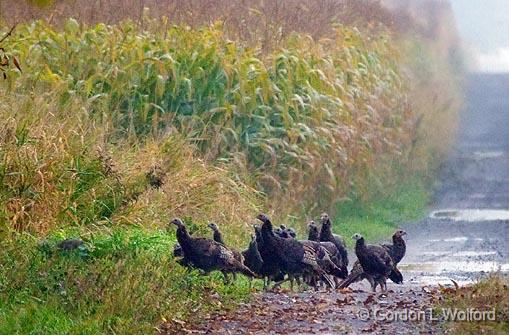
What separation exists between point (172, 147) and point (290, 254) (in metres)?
3.46

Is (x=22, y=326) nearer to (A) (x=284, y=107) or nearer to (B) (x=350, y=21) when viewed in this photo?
(A) (x=284, y=107)

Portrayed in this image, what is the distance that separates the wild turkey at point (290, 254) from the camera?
11.7m

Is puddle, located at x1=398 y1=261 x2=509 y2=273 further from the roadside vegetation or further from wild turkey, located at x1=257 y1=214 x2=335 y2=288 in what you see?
wild turkey, located at x1=257 y1=214 x2=335 y2=288

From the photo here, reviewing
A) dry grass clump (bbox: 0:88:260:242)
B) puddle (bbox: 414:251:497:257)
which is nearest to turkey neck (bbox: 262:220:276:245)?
dry grass clump (bbox: 0:88:260:242)

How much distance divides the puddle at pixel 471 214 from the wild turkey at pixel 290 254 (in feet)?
26.0

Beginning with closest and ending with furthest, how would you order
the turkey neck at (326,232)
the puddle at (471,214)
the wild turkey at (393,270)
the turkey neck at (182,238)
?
the turkey neck at (182,238), the wild turkey at (393,270), the turkey neck at (326,232), the puddle at (471,214)

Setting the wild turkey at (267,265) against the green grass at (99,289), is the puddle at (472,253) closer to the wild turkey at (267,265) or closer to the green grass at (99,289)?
the wild turkey at (267,265)

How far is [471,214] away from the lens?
20.1 m

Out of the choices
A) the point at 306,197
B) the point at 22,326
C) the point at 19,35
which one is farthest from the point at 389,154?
the point at 22,326

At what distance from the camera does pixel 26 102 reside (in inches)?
538

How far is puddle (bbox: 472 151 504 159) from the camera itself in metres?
27.1

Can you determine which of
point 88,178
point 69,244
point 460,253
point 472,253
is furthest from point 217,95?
point 69,244

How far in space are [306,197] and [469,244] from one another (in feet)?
6.65

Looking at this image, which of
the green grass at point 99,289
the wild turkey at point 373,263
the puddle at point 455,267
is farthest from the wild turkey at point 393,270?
the puddle at point 455,267
